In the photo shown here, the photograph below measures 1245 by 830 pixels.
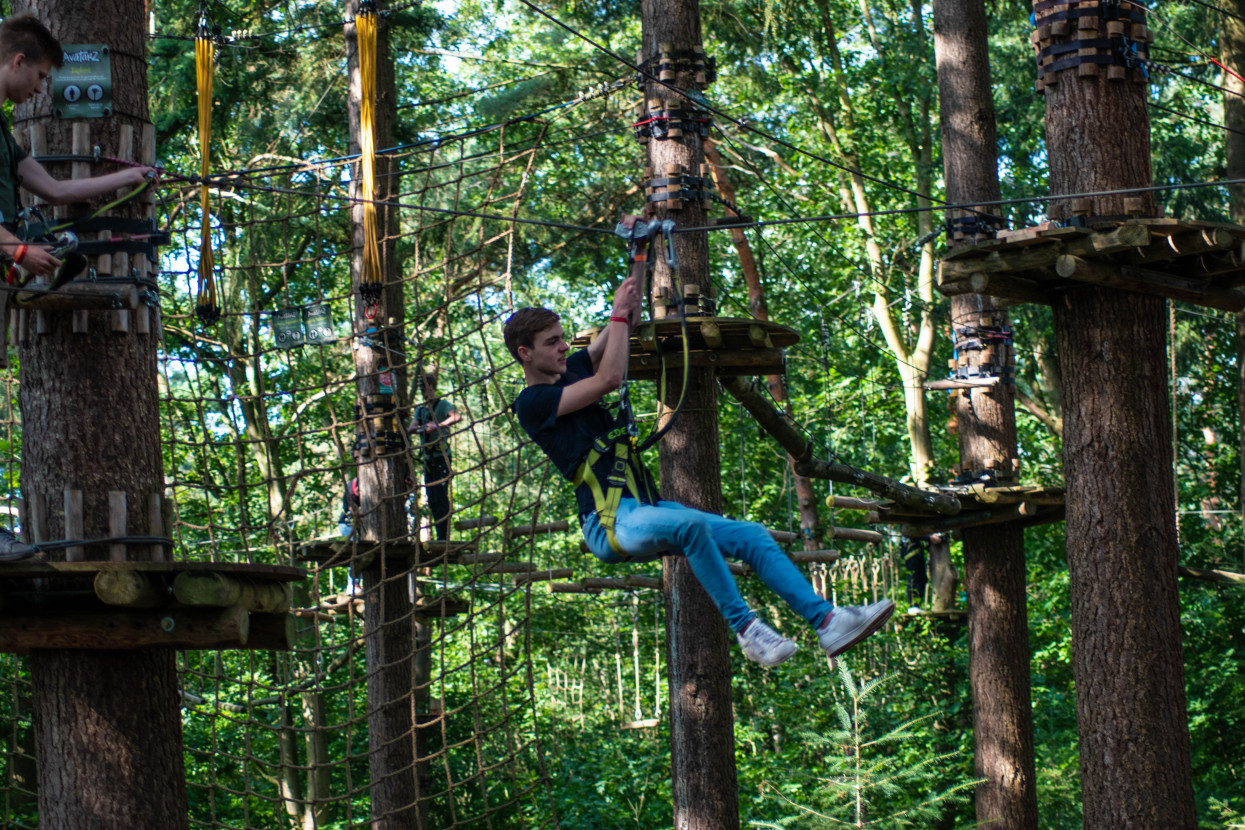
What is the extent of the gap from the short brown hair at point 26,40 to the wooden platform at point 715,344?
2401 mm

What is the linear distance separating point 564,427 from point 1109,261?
2439mm

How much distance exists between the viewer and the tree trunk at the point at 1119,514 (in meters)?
5.10

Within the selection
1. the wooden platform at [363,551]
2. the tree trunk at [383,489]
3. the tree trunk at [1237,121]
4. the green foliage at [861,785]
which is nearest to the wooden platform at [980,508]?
the green foliage at [861,785]

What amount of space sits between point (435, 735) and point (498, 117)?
642cm

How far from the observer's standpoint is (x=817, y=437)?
51.8 feet

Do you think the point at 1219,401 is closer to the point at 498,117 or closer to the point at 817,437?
the point at 817,437

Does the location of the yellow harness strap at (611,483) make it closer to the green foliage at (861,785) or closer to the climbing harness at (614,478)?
the climbing harness at (614,478)

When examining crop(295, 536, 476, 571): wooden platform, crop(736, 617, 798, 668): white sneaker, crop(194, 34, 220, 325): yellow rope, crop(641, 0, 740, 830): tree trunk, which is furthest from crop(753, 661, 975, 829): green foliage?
crop(194, 34, 220, 325): yellow rope

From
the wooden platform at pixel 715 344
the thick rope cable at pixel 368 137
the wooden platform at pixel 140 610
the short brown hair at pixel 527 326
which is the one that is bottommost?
the wooden platform at pixel 140 610

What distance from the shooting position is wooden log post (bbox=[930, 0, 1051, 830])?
8.07 m

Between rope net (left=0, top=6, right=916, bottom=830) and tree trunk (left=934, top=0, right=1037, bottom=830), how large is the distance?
214 cm

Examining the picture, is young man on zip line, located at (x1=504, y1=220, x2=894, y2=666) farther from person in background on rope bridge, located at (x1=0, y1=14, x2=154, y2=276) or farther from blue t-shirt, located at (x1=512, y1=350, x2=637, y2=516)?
person in background on rope bridge, located at (x1=0, y1=14, x2=154, y2=276)

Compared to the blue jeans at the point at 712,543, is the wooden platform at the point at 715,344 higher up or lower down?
higher up

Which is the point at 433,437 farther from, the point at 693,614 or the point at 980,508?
the point at 980,508
